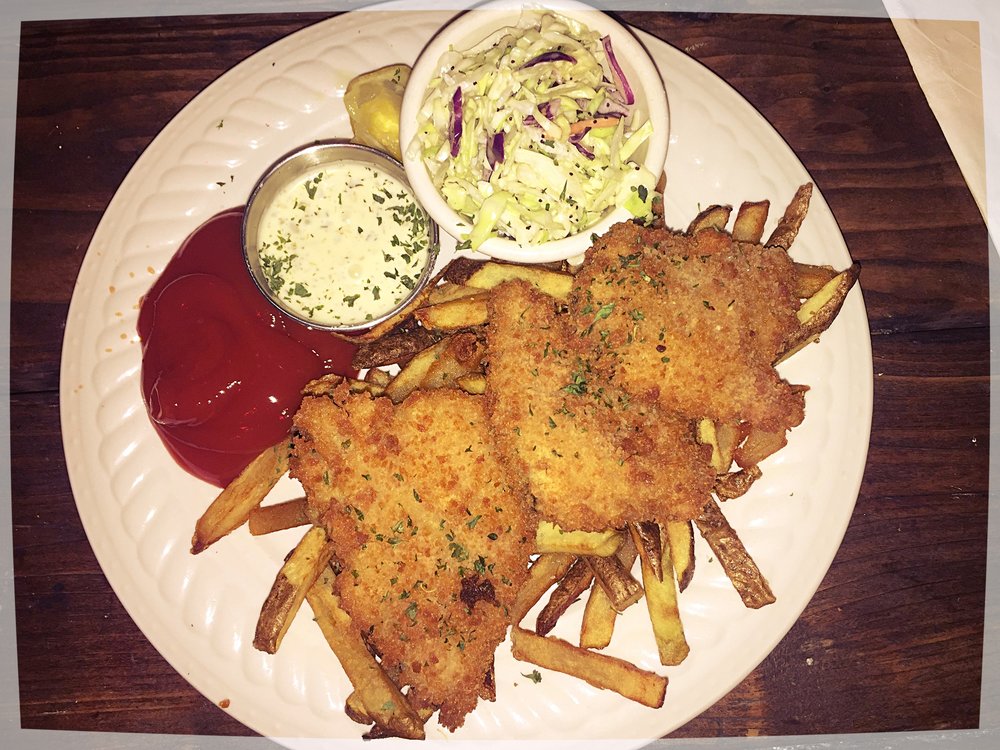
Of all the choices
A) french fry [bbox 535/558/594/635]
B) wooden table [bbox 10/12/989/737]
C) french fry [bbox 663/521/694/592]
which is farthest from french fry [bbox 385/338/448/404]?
wooden table [bbox 10/12/989/737]

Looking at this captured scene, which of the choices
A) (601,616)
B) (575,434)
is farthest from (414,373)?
(601,616)

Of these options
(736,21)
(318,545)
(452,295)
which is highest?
(736,21)

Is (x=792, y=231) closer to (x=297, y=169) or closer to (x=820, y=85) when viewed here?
(x=820, y=85)

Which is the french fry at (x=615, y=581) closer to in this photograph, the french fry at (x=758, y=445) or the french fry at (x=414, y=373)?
the french fry at (x=758, y=445)

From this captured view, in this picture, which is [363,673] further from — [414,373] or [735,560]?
[735,560]

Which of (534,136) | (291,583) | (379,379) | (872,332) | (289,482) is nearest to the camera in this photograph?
(534,136)

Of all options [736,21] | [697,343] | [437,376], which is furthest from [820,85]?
[437,376]

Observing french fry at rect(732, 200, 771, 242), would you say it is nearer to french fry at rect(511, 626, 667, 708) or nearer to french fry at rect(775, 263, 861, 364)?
french fry at rect(775, 263, 861, 364)
